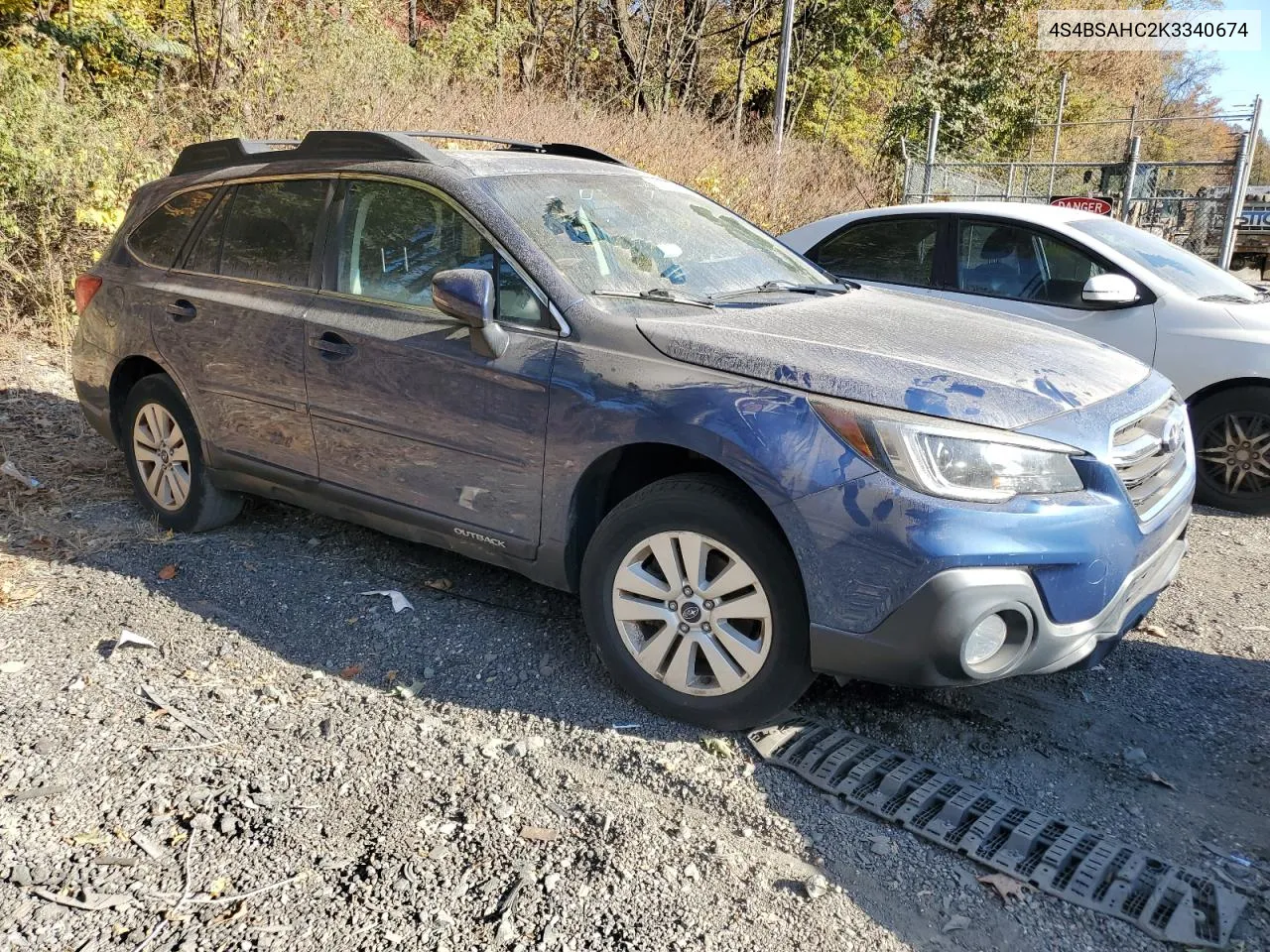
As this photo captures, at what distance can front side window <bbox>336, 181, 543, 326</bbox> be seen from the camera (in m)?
3.70

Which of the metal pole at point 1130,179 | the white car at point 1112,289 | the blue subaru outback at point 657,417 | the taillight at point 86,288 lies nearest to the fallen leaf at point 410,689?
the blue subaru outback at point 657,417

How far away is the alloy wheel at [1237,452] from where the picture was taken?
5848mm

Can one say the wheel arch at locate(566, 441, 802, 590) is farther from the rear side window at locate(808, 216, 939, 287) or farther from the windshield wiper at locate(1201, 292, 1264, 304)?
the windshield wiper at locate(1201, 292, 1264, 304)

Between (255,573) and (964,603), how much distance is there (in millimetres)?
3166

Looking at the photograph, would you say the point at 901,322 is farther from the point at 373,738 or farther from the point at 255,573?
the point at 255,573

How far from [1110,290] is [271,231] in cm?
457

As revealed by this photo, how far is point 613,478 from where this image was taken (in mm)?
3549

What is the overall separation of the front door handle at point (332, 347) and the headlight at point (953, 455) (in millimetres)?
2058

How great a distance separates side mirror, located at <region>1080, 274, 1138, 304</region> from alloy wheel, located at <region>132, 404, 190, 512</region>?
16.3 feet

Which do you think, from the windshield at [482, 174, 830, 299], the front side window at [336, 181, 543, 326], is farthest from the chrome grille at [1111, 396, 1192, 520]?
the front side window at [336, 181, 543, 326]

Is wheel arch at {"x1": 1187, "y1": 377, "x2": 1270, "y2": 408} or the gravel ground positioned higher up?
wheel arch at {"x1": 1187, "y1": 377, "x2": 1270, "y2": 408}

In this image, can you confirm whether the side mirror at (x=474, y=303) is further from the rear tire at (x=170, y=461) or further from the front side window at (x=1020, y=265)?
the front side window at (x=1020, y=265)

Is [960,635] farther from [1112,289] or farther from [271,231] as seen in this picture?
[1112,289]

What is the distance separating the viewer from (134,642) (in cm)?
392
